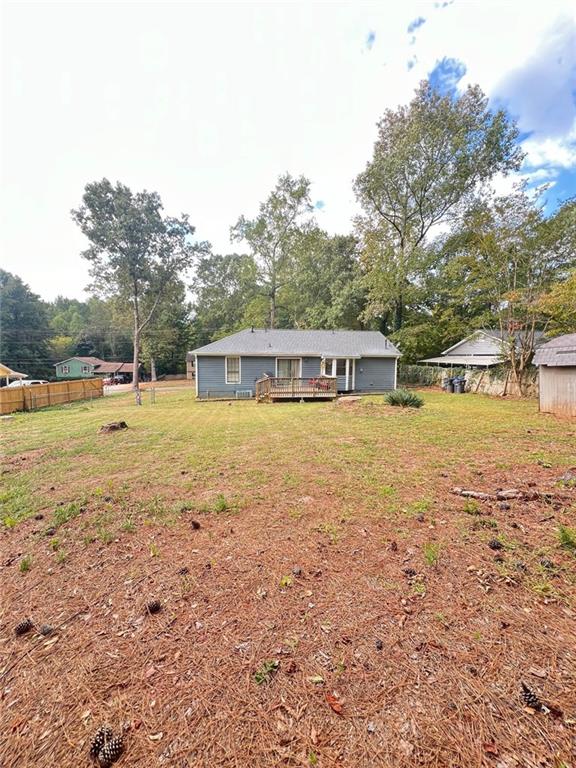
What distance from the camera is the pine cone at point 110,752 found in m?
1.19

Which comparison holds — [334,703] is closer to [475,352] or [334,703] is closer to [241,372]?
[241,372]

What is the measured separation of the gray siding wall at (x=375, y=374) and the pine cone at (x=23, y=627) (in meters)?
16.7

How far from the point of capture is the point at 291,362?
16766 mm

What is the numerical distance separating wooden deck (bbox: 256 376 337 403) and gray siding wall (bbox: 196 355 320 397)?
2.20 m

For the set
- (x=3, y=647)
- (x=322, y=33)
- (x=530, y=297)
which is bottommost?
(x=3, y=647)

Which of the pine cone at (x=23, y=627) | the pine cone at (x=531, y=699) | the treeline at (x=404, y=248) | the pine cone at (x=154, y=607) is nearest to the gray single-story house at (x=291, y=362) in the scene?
the treeline at (x=404, y=248)

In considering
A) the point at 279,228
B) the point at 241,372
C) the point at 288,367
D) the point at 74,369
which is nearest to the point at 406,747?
the point at 241,372

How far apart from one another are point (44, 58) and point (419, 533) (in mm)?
7158

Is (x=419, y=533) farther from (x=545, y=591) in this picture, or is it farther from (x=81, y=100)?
(x=81, y=100)

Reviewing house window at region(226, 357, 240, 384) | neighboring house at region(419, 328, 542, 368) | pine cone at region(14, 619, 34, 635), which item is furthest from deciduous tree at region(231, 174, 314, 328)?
pine cone at region(14, 619, 34, 635)

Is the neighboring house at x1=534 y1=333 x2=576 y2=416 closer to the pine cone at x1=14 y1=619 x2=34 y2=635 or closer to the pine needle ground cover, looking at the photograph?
the pine needle ground cover

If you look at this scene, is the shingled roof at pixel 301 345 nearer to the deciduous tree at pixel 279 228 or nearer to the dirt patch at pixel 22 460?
the dirt patch at pixel 22 460

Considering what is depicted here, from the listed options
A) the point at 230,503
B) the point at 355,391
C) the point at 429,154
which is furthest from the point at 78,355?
the point at 230,503

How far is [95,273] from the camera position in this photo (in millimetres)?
22906
